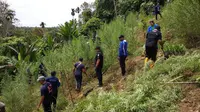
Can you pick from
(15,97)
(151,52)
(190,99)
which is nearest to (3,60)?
(15,97)

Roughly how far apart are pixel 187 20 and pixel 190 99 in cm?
460

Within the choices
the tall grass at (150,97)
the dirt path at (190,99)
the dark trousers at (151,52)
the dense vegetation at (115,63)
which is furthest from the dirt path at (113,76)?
the dirt path at (190,99)

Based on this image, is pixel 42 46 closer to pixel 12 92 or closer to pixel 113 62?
pixel 113 62

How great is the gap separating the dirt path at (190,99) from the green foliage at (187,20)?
3.84 meters

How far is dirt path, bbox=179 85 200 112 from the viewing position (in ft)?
15.5

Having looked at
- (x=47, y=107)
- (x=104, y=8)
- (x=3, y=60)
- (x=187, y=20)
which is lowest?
(x=47, y=107)

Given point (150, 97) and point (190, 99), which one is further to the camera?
point (150, 97)

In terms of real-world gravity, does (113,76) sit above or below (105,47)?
below

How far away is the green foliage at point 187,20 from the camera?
28.2 feet

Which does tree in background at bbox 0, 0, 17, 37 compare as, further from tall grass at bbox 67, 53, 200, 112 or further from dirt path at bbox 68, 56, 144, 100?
tall grass at bbox 67, 53, 200, 112

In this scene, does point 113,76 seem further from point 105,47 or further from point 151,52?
point 151,52

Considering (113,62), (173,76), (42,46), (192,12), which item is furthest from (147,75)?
(42,46)

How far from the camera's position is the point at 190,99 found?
5.01m

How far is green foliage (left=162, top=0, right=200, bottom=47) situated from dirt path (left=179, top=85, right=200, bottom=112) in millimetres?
3835
